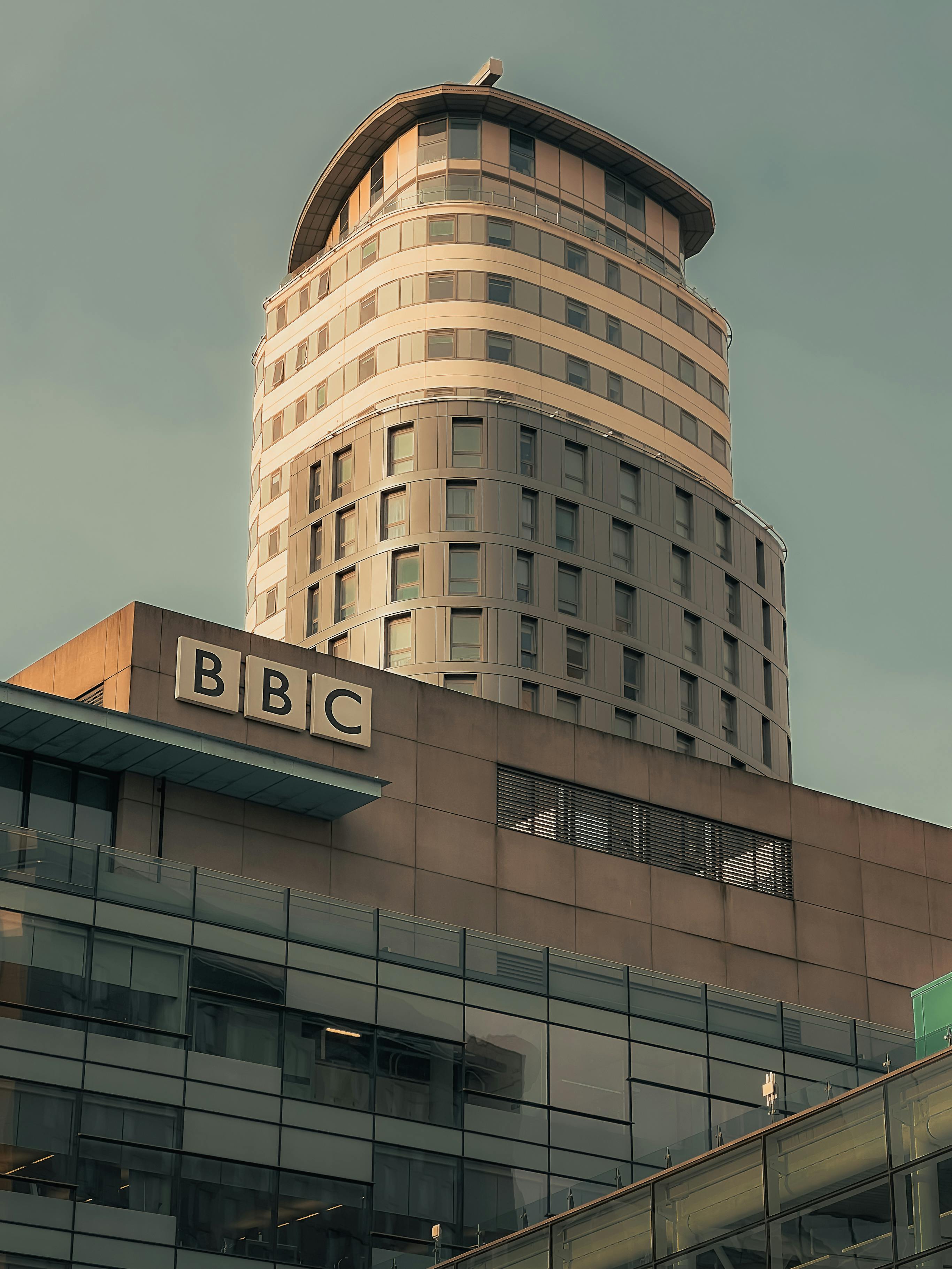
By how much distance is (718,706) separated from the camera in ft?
350

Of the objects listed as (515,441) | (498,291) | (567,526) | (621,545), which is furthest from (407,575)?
(498,291)

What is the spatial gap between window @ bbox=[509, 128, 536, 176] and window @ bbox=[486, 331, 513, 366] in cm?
1158

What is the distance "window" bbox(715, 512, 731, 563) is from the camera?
110m

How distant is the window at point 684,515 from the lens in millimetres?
109125

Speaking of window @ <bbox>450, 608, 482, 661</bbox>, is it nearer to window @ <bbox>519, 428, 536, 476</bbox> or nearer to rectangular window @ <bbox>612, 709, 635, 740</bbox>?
rectangular window @ <bbox>612, 709, 635, 740</bbox>

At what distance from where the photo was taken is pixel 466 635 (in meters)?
101

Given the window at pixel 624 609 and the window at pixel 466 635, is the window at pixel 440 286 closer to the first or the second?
the window at pixel 624 609

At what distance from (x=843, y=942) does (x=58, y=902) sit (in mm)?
30394

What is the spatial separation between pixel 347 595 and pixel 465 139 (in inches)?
1147

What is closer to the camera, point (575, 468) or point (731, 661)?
point (575, 468)

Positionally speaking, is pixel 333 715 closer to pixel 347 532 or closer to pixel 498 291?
pixel 347 532

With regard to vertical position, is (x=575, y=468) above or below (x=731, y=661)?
above

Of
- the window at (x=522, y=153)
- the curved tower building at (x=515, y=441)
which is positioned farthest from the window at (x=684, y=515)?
the window at (x=522, y=153)

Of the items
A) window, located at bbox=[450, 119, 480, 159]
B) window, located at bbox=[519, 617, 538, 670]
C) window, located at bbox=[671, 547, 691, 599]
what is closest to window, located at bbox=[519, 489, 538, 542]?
window, located at bbox=[519, 617, 538, 670]
